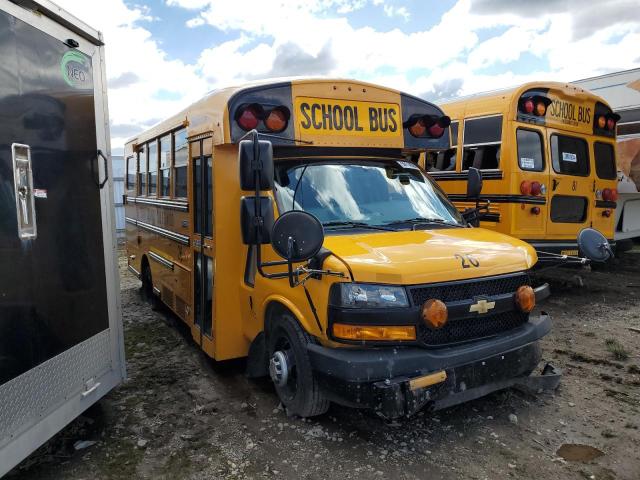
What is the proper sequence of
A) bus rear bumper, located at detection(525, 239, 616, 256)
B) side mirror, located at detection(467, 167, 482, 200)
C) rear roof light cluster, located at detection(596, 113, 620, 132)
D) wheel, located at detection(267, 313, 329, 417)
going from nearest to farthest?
wheel, located at detection(267, 313, 329, 417)
side mirror, located at detection(467, 167, 482, 200)
bus rear bumper, located at detection(525, 239, 616, 256)
rear roof light cluster, located at detection(596, 113, 620, 132)

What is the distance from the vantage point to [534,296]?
365cm

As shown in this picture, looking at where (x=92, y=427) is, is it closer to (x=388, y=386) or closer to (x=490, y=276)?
(x=388, y=386)

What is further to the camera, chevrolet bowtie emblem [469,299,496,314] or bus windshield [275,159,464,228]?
bus windshield [275,159,464,228]

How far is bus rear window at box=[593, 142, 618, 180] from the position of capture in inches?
288

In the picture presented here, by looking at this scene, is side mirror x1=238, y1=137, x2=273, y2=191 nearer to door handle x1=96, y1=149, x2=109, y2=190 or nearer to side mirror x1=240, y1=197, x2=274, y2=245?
side mirror x1=240, y1=197, x2=274, y2=245

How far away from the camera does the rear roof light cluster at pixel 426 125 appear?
4445 millimetres

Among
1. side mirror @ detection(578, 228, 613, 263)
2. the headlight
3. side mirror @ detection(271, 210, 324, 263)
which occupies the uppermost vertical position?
side mirror @ detection(271, 210, 324, 263)

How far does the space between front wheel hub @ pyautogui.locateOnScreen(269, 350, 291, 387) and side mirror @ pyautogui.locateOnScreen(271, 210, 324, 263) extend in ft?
3.05

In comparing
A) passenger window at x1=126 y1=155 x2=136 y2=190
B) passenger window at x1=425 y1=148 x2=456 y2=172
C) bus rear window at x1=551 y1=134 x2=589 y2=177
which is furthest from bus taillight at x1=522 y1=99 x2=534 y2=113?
passenger window at x1=126 y1=155 x2=136 y2=190

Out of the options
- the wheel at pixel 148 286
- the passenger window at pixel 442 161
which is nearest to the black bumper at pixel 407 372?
the passenger window at pixel 442 161

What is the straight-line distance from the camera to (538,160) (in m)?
6.62

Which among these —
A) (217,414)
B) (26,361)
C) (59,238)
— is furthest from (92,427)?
(59,238)

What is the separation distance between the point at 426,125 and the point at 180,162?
99.5 inches

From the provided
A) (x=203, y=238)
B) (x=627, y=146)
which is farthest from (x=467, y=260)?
(x=627, y=146)
